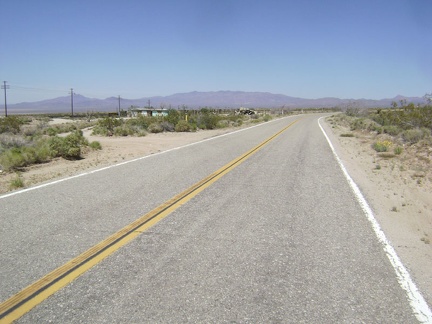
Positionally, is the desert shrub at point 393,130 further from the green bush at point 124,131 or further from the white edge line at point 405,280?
the white edge line at point 405,280

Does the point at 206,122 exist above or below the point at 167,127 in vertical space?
above

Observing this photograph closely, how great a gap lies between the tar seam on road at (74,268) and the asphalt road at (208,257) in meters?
0.10

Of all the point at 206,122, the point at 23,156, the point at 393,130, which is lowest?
the point at 23,156

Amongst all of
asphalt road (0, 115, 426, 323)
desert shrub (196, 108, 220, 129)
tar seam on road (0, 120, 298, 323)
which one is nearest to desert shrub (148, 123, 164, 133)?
desert shrub (196, 108, 220, 129)

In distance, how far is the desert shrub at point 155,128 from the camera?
31.0 metres

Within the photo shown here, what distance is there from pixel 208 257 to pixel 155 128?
26831mm

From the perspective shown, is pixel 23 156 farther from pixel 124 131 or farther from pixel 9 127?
pixel 9 127

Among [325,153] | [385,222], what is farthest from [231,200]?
[325,153]

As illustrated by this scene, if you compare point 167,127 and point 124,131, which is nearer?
point 124,131

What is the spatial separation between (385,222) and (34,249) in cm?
576

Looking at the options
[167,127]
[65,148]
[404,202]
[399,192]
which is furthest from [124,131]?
[404,202]

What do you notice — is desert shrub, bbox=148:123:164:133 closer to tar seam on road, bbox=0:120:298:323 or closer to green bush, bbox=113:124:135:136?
green bush, bbox=113:124:135:136

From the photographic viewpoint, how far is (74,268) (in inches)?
177

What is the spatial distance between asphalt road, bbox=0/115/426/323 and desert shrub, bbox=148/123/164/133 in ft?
72.8
